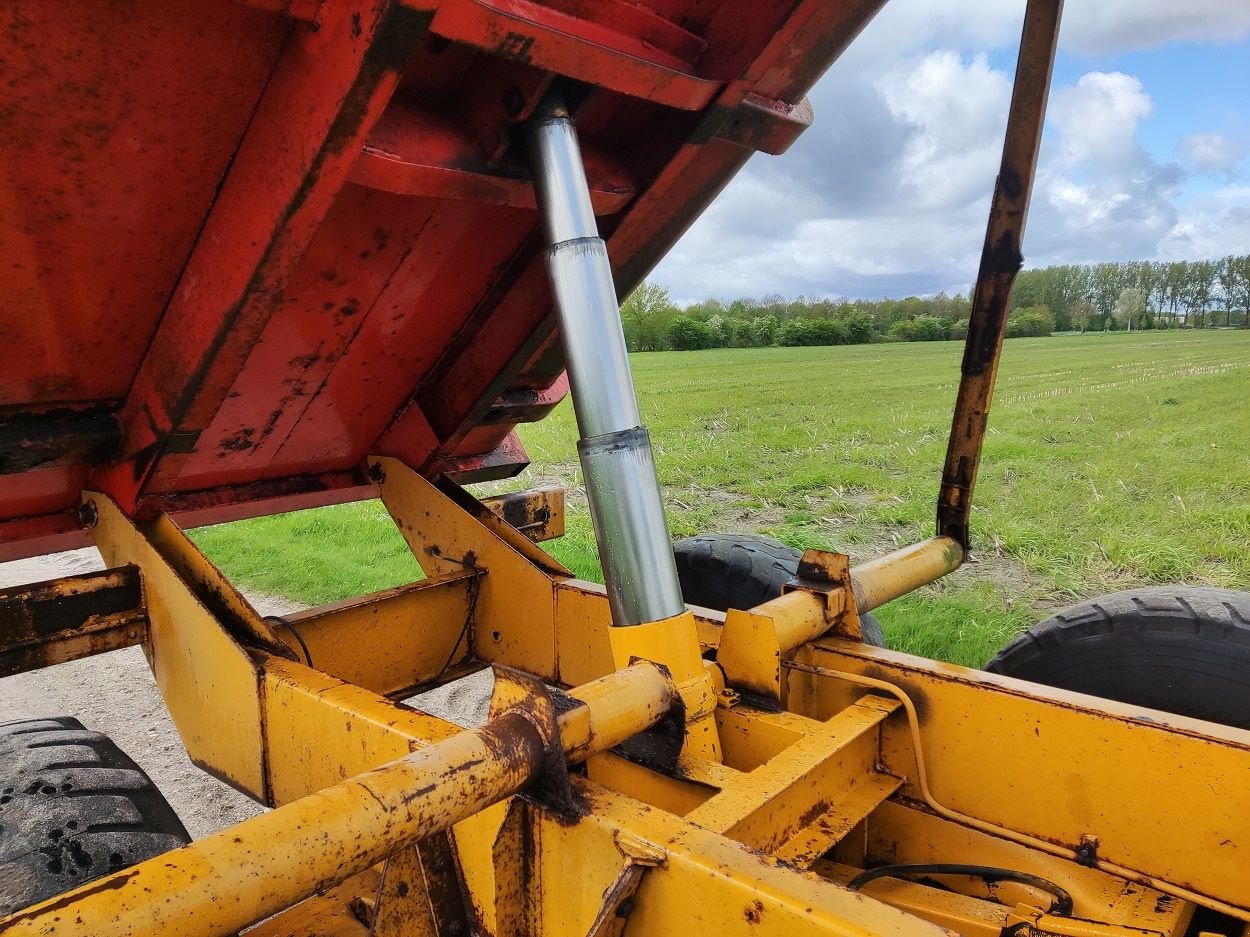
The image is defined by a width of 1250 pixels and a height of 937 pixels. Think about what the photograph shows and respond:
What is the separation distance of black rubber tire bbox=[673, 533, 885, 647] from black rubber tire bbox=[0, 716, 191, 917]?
189 cm

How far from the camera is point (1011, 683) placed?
1923 millimetres

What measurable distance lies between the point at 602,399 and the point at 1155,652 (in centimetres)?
160

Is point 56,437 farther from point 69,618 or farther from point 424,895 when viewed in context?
point 424,895

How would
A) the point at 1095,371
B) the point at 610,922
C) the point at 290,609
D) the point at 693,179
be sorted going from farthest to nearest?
the point at 1095,371
the point at 290,609
the point at 693,179
the point at 610,922

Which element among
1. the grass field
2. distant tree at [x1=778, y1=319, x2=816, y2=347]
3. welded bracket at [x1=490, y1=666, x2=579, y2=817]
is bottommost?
the grass field

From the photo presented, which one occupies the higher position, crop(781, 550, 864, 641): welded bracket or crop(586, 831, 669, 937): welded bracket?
crop(781, 550, 864, 641): welded bracket

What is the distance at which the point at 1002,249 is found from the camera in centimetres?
246

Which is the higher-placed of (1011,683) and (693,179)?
(693,179)

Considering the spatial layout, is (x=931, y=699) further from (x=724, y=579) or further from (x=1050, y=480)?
(x=1050, y=480)

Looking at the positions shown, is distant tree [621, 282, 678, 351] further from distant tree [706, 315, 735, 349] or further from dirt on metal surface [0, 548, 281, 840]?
dirt on metal surface [0, 548, 281, 840]

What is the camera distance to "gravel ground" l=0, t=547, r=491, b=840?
135 inches

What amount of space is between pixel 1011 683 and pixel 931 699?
0.59 feet

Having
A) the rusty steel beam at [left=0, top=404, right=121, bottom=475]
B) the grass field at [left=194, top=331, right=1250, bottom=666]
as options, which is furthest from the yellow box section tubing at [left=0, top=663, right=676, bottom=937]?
the grass field at [left=194, top=331, right=1250, bottom=666]

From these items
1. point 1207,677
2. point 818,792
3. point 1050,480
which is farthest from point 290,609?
point 1050,480
